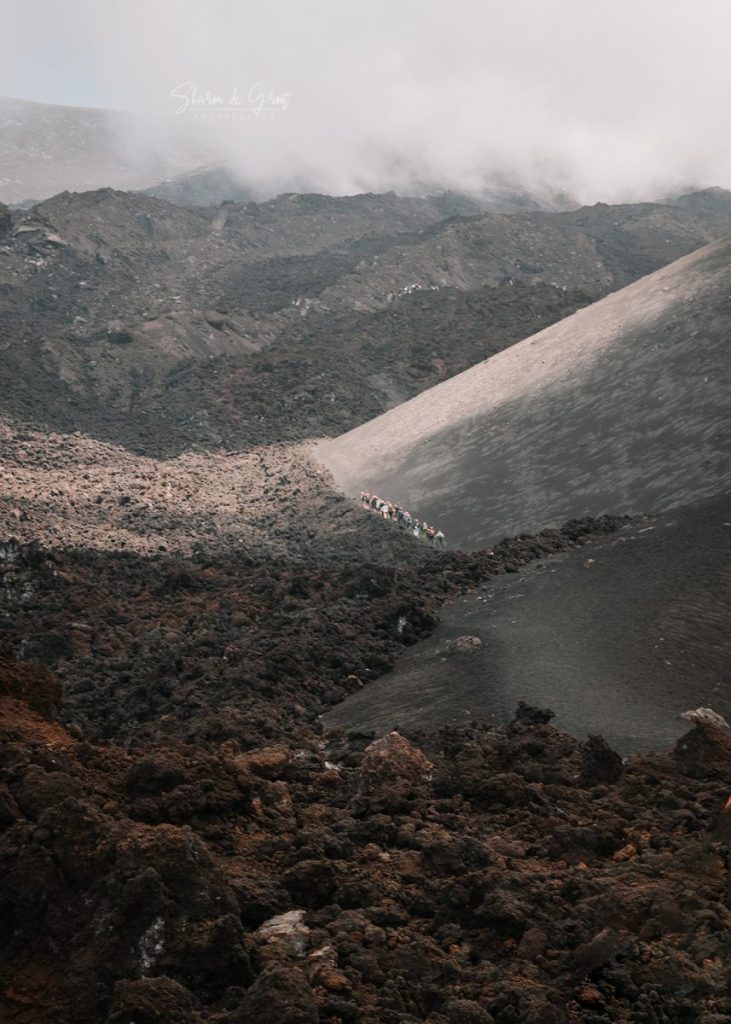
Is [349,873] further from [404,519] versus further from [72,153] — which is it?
[72,153]

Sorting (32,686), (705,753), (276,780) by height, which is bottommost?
(705,753)

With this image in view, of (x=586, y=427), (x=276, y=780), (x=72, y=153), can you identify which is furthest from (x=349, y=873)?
(x=72, y=153)

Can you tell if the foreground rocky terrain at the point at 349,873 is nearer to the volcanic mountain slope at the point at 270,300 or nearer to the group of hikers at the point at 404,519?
the group of hikers at the point at 404,519

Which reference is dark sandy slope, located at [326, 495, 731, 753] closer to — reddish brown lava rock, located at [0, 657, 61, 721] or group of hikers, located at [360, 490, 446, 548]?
reddish brown lava rock, located at [0, 657, 61, 721]

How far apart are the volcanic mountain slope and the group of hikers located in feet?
32.4

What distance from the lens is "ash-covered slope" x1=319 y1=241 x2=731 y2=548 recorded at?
795 inches

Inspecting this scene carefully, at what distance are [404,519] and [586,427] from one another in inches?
155

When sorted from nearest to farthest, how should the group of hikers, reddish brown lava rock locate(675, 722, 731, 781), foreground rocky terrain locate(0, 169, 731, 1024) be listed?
foreground rocky terrain locate(0, 169, 731, 1024), reddish brown lava rock locate(675, 722, 731, 781), the group of hikers

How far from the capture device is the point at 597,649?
12828 mm

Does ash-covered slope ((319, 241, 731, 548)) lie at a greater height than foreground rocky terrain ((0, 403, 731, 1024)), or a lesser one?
greater

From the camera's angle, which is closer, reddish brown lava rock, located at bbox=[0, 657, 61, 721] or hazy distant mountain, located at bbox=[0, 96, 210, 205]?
reddish brown lava rock, located at bbox=[0, 657, 61, 721]

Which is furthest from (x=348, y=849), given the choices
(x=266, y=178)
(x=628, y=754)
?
(x=266, y=178)

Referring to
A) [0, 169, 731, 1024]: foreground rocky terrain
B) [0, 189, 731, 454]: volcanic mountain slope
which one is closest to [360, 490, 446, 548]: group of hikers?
[0, 169, 731, 1024]: foreground rocky terrain

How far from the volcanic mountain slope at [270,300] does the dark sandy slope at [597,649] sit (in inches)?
828
